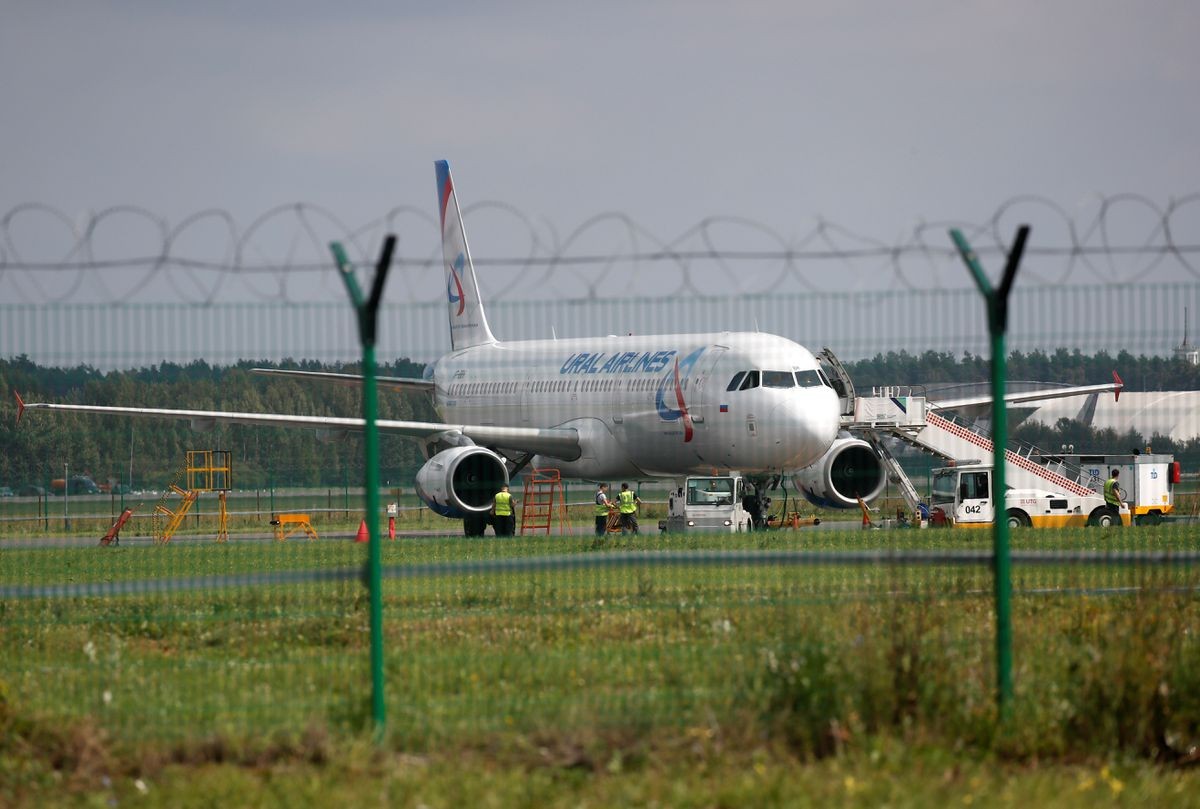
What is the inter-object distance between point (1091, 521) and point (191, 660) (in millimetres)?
24320

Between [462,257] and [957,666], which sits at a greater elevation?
[462,257]

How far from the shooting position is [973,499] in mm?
31344

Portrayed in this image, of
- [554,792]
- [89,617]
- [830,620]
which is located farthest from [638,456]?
[554,792]

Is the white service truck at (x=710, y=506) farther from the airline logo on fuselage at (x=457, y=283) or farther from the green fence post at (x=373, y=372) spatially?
the green fence post at (x=373, y=372)

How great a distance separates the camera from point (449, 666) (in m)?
10.5

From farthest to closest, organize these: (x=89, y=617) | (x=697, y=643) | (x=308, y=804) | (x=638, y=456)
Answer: (x=638, y=456) → (x=89, y=617) → (x=697, y=643) → (x=308, y=804)

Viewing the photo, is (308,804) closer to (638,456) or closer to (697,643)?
(697,643)

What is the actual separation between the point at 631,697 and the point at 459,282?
30.1m

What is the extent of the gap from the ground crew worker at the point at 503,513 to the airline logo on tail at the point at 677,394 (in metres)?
3.31

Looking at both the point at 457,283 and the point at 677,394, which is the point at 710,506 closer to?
the point at 677,394

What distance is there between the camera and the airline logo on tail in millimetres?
28094

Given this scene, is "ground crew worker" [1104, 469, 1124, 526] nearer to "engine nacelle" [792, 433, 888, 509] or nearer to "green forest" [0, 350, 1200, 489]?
"green forest" [0, 350, 1200, 489]

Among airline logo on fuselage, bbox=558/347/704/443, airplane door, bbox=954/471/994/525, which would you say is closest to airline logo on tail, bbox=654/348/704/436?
airline logo on fuselage, bbox=558/347/704/443

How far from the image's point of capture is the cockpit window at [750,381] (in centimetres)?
2681
